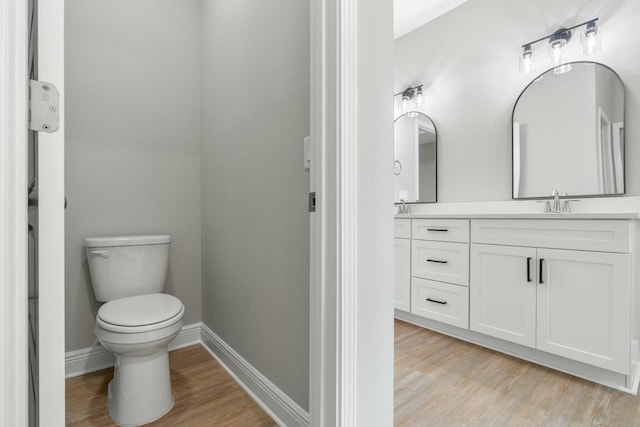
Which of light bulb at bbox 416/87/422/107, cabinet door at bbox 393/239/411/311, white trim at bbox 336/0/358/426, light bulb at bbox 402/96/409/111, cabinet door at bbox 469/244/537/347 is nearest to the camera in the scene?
white trim at bbox 336/0/358/426

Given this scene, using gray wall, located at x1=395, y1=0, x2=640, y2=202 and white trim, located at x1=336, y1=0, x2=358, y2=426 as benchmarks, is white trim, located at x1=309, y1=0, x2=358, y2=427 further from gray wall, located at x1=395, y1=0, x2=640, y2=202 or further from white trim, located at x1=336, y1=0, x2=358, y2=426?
gray wall, located at x1=395, y1=0, x2=640, y2=202

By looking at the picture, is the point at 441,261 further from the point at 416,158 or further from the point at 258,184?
the point at 258,184

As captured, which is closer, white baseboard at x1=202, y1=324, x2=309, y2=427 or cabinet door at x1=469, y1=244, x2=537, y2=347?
white baseboard at x1=202, y1=324, x2=309, y2=427

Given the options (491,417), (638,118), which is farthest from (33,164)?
(638,118)

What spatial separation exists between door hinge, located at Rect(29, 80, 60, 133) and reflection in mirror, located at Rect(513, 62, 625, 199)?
2.59m

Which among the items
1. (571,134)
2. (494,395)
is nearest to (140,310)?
(494,395)

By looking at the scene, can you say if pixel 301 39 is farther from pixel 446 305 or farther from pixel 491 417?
pixel 446 305

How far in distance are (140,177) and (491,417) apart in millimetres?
2215

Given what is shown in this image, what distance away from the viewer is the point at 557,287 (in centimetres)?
165

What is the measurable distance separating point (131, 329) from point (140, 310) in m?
0.15

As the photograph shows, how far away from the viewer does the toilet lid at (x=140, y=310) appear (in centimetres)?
121

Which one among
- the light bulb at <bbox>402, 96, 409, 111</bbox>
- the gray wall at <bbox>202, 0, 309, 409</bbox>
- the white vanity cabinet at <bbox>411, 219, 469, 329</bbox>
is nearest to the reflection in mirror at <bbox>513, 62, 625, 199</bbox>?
the white vanity cabinet at <bbox>411, 219, 469, 329</bbox>

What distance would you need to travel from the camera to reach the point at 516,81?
2275 mm

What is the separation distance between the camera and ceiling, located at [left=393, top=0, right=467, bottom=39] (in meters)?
2.59
